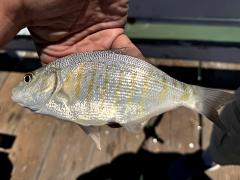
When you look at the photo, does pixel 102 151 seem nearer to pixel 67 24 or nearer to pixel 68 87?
pixel 67 24

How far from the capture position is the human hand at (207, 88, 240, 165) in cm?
176

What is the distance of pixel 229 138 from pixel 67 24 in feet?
2.63

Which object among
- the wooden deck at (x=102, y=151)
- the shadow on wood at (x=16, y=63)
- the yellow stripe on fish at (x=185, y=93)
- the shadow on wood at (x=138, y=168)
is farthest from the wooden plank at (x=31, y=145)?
the yellow stripe on fish at (x=185, y=93)

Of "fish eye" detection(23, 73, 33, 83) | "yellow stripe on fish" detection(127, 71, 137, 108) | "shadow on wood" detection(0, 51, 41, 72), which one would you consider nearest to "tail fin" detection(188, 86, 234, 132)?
"yellow stripe on fish" detection(127, 71, 137, 108)

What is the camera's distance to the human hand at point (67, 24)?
1605 mm

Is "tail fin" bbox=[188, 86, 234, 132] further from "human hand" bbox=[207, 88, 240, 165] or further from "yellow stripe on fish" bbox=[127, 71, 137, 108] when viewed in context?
"human hand" bbox=[207, 88, 240, 165]

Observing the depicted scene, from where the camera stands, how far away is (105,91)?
1357 mm

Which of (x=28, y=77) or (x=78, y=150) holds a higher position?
(x=28, y=77)

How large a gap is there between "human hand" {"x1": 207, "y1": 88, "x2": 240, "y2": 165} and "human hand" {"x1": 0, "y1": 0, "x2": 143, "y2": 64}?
1.64 feet

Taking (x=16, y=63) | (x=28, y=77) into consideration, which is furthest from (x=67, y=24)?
(x=16, y=63)

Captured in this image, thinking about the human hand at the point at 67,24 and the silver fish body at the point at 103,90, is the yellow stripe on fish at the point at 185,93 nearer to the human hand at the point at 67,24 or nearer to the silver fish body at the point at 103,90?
the silver fish body at the point at 103,90

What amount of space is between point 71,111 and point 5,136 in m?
1.17

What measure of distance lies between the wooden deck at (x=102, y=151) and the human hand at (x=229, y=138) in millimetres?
262

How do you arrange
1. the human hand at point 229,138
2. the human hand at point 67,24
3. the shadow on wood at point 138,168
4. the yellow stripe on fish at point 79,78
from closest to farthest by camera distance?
the yellow stripe on fish at point 79,78, the human hand at point 67,24, the human hand at point 229,138, the shadow on wood at point 138,168
